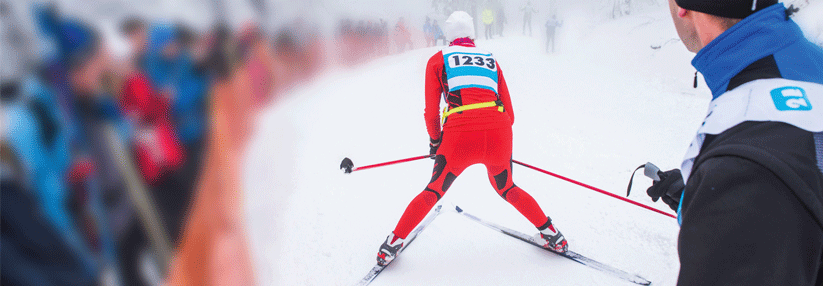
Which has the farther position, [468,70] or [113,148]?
[468,70]

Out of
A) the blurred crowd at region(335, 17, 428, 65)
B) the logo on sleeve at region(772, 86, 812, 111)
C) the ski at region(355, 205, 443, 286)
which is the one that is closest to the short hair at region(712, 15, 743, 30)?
the logo on sleeve at region(772, 86, 812, 111)

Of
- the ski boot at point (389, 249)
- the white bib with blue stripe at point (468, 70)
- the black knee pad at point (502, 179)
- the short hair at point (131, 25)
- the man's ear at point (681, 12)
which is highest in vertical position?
the short hair at point (131, 25)

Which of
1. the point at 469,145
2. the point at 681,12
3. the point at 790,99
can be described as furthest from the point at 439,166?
the point at 790,99

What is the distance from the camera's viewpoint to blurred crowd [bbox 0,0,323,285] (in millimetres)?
790

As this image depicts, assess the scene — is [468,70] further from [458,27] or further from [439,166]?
[439,166]

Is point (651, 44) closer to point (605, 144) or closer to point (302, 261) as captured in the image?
point (605, 144)

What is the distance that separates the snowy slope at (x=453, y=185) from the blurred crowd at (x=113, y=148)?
1.66 ft

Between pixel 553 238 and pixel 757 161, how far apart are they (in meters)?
1.73

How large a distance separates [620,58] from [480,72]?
21.6 feet

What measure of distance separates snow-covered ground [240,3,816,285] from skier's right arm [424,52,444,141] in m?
0.78

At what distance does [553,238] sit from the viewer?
2035mm

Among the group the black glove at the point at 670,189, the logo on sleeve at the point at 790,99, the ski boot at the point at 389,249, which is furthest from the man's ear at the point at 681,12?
the ski boot at the point at 389,249

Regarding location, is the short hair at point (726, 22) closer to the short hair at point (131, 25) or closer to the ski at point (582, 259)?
the short hair at point (131, 25)

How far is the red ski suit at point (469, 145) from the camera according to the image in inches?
73.2
